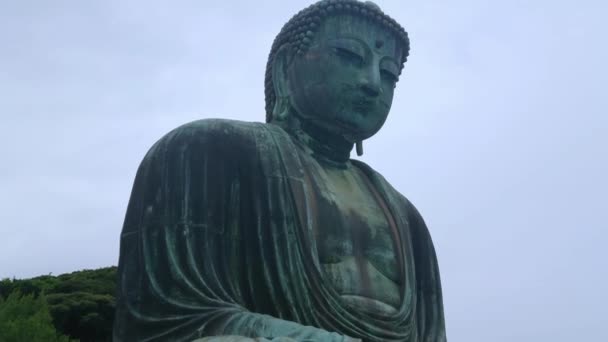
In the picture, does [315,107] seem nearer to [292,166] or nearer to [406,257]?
[292,166]

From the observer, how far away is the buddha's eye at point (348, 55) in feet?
23.6

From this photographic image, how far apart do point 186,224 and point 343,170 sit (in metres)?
1.62

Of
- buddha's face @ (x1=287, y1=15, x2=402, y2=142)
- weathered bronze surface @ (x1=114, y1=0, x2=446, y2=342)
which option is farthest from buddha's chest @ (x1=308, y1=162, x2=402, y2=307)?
buddha's face @ (x1=287, y1=15, x2=402, y2=142)

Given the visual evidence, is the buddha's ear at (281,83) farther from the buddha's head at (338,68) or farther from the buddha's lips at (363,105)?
the buddha's lips at (363,105)

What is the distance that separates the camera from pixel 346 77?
23.5 ft

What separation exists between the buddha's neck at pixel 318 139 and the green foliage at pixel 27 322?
47.8 feet

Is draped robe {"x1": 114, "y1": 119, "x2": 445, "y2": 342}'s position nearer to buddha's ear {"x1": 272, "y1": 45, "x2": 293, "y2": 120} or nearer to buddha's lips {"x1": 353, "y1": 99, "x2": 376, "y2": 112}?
buddha's ear {"x1": 272, "y1": 45, "x2": 293, "y2": 120}

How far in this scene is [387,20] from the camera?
7.44 meters

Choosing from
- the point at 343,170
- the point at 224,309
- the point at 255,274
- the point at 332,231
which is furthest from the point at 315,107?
the point at 224,309

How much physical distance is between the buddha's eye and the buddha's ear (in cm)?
41

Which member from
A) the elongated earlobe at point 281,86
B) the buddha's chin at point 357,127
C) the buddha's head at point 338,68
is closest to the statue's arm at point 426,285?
the buddha's chin at point 357,127

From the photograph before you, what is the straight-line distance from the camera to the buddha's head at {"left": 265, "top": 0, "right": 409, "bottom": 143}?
716cm

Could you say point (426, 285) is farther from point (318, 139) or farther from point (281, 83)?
point (281, 83)

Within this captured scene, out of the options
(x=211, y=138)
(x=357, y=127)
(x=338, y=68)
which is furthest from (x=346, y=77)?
(x=211, y=138)
